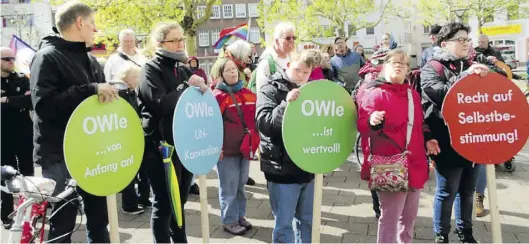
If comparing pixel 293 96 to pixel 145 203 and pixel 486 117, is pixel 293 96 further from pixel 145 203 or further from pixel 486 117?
pixel 145 203

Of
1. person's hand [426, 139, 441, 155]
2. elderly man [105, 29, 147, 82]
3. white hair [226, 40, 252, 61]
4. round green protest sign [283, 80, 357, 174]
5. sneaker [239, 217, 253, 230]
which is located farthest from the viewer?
elderly man [105, 29, 147, 82]

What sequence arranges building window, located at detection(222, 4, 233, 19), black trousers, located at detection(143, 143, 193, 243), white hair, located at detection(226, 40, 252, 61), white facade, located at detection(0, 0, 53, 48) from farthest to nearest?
building window, located at detection(222, 4, 233, 19)
white facade, located at detection(0, 0, 53, 48)
white hair, located at detection(226, 40, 252, 61)
black trousers, located at detection(143, 143, 193, 243)

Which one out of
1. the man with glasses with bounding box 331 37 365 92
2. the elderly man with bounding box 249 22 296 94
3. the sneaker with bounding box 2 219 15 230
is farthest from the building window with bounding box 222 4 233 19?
the sneaker with bounding box 2 219 15 230

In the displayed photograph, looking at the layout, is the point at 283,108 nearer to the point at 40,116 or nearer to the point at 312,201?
the point at 312,201

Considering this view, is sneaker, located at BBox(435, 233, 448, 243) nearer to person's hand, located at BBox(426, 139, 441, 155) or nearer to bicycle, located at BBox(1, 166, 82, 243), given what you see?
person's hand, located at BBox(426, 139, 441, 155)

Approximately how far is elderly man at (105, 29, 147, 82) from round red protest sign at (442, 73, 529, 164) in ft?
12.7

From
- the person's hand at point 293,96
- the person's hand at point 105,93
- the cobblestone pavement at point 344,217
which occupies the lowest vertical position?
the cobblestone pavement at point 344,217

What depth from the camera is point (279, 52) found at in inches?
195

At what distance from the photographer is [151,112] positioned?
3574 millimetres

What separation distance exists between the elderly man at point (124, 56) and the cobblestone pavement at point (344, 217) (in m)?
1.78

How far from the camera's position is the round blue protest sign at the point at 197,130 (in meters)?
3.13

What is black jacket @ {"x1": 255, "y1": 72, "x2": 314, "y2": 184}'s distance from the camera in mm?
3447

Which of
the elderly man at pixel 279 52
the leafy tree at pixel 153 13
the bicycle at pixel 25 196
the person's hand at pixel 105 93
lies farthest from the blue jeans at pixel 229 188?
the leafy tree at pixel 153 13

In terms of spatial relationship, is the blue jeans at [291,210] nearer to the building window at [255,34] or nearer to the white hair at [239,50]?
the white hair at [239,50]
